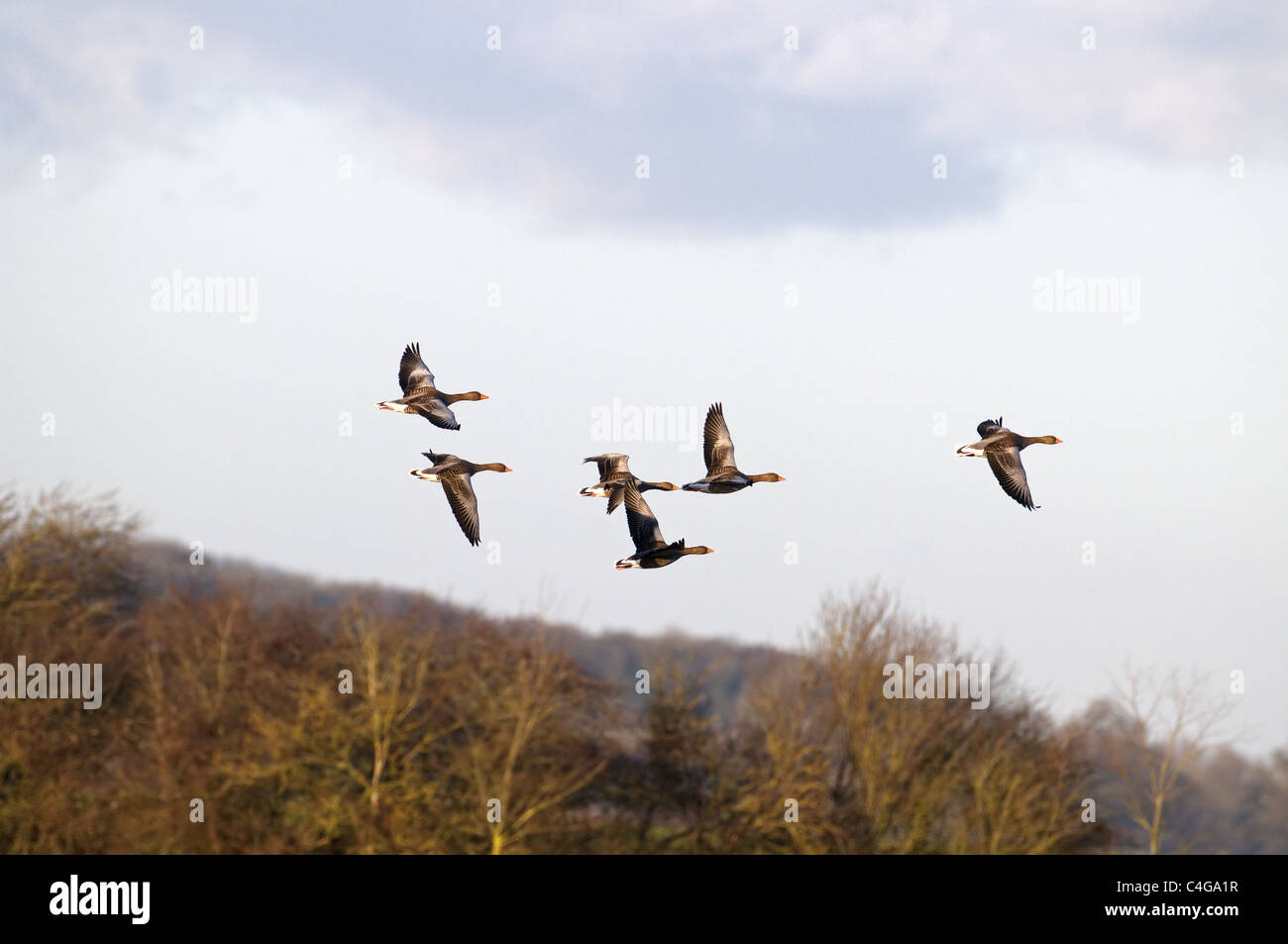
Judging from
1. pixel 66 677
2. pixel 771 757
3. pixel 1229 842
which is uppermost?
pixel 66 677

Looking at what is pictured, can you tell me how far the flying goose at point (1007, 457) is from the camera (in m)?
22.6

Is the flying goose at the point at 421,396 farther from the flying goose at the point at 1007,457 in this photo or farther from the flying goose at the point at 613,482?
the flying goose at the point at 1007,457

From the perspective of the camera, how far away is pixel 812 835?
57312 mm

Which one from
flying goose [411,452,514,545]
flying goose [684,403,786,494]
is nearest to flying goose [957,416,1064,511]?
flying goose [684,403,786,494]

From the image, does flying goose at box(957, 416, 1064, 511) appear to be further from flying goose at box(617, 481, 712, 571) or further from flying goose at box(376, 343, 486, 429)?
flying goose at box(376, 343, 486, 429)

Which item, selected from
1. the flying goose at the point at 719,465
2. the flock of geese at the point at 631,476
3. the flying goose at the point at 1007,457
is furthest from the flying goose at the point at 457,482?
the flying goose at the point at 1007,457

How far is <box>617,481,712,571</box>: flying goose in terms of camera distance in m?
20.8

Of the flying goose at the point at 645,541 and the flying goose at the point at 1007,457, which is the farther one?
the flying goose at the point at 1007,457

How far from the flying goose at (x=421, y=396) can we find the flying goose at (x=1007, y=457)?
22.8 ft

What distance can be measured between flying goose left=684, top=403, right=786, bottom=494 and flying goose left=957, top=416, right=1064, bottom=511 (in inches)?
114
